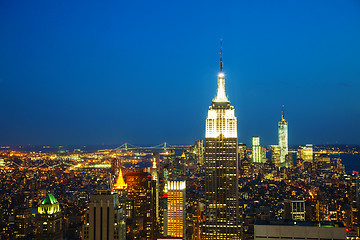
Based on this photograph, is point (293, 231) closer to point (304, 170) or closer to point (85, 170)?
point (85, 170)

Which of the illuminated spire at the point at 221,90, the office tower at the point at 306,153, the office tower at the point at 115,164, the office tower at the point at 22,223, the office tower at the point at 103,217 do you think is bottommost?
the office tower at the point at 22,223

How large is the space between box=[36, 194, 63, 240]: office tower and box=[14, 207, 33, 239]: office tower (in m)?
2.08

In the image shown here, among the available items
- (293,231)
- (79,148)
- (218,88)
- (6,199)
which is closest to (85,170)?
(79,148)

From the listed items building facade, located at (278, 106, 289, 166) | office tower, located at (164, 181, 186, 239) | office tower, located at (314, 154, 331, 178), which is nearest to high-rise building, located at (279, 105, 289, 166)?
building facade, located at (278, 106, 289, 166)

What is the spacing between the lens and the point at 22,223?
30.9 m

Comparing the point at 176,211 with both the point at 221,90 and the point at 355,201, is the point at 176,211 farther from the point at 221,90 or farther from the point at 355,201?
the point at 355,201

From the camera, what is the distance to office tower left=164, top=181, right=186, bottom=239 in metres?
40.5

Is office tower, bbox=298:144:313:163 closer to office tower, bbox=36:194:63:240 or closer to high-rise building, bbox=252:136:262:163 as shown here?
high-rise building, bbox=252:136:262:163

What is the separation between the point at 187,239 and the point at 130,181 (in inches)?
367

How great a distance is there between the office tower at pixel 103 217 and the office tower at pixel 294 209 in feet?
77.2

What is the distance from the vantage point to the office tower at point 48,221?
26141mm

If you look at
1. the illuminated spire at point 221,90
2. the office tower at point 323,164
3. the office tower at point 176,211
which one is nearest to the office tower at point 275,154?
the office tower at point 323,164

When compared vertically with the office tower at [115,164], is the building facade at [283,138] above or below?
above

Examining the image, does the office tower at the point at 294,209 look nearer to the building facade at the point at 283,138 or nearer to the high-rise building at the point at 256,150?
the high-rise building at the point at 256,150
